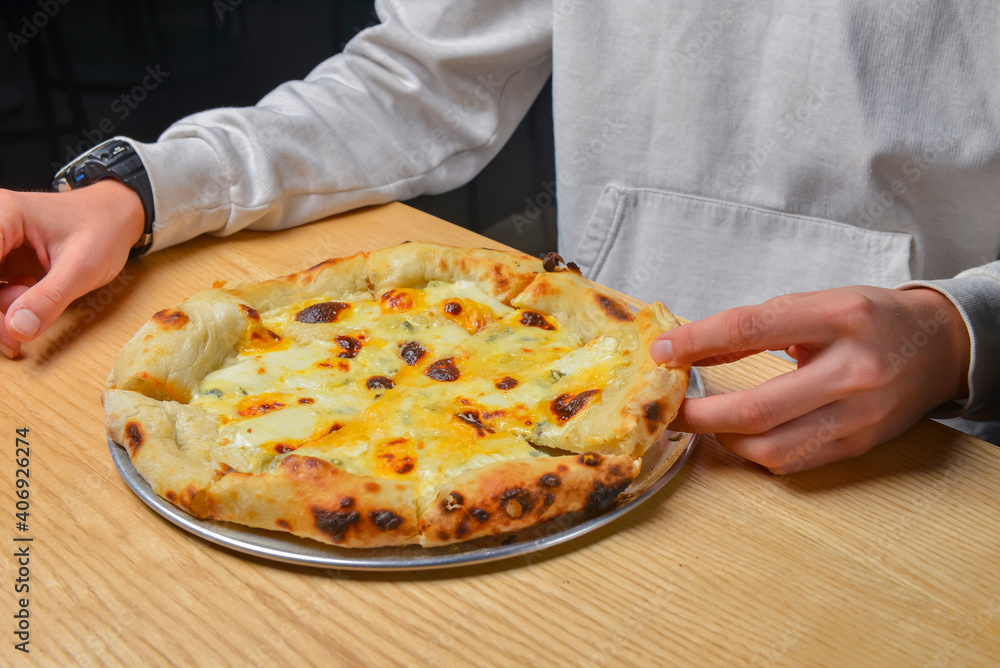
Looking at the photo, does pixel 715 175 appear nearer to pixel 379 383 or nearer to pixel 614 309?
pixel 614 309

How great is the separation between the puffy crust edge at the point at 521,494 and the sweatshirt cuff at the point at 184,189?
0.95 meters

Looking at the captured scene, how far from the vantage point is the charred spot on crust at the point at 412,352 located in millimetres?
1142

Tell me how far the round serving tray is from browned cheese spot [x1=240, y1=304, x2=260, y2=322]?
315mm

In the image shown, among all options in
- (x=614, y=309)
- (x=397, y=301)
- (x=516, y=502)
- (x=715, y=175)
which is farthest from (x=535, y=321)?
(x=715, y=175)

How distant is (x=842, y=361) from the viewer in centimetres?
→ 97

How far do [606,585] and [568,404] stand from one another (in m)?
0.25

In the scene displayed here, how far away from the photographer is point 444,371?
1.11 m

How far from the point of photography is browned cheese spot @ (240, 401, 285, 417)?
3.32 feet

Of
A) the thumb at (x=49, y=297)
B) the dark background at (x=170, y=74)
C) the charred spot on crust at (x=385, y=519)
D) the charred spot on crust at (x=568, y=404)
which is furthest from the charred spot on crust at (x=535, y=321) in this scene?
the dark background at (x=170, y=74)

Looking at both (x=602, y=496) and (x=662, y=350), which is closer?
(x=602, y=496)

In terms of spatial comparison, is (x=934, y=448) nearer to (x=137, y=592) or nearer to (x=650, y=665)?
(x=650, y=665)

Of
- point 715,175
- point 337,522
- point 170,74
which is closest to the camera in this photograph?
point 337,522

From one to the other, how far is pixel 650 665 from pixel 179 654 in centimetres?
45

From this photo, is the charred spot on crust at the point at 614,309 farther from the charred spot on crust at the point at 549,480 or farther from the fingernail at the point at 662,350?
the charred spot on crust at the point at 549,480
